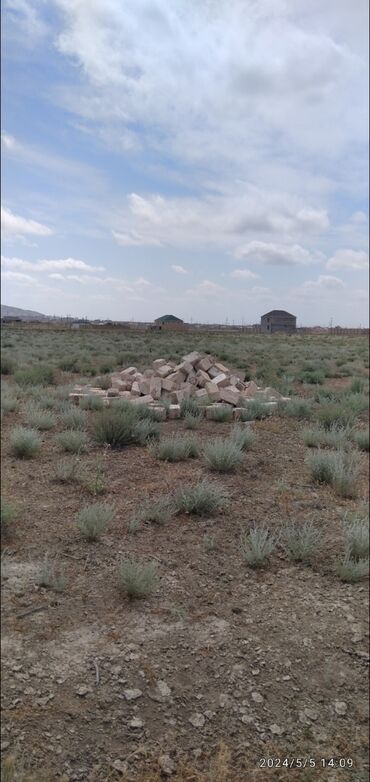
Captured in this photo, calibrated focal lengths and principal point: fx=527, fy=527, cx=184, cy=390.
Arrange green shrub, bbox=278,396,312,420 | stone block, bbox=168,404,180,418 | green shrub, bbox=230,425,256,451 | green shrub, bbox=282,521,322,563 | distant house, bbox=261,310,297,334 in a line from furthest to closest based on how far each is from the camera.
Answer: stone block, bbox=168,404,180,418 → green shrub, bbox=278,396,312,420 → green shrub, bbox=230,425,256,451 → distant house, bbox=261,310,297,334 → green shrub, bbox=282,521,322,563

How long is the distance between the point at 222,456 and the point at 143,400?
801 millimetres

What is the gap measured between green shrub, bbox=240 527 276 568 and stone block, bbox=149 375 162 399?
1.70 meters

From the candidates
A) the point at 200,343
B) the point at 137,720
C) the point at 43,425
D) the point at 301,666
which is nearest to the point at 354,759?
the point at 301,666

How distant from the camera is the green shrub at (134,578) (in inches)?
101

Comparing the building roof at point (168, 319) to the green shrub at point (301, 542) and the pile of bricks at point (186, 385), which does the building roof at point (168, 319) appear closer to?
the pile of bricks at point (186, 385)

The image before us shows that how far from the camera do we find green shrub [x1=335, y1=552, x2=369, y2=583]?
124 inches

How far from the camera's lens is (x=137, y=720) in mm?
1983

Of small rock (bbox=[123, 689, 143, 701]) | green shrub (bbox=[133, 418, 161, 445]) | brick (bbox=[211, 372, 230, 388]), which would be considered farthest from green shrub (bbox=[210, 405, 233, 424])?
small rock (bbox=[123, 689, 143, 701])

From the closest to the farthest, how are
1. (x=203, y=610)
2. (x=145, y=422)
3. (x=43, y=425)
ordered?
1. (x=43, y=425)
2. (x=203, y=610)
3. (x=145, y=422)

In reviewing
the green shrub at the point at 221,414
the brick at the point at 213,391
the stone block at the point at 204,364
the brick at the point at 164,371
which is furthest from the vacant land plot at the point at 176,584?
the stone block at the point at 204,364

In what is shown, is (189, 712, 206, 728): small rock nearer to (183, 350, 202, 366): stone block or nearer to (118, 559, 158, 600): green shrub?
(118, 559, 158, 600): green shrub

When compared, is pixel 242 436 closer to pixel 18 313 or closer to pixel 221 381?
pixel 221 381

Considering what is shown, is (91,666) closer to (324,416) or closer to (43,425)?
(43,425)

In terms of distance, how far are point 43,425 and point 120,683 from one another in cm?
120
